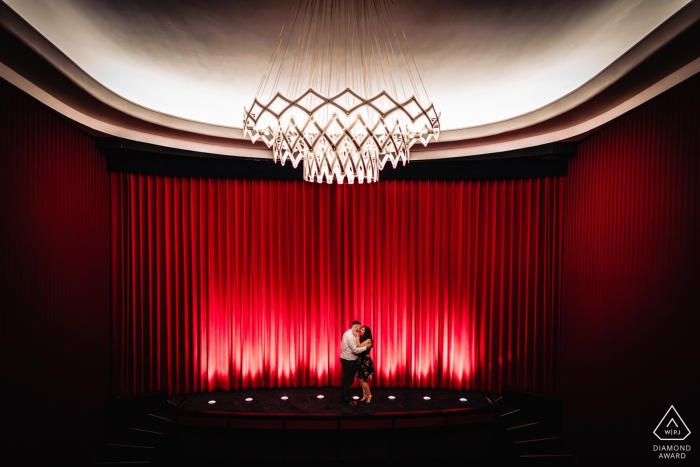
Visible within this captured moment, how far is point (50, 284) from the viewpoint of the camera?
383cm

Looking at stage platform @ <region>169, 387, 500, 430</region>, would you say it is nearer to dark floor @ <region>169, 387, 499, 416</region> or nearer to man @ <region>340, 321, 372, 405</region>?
dark floor @ <region>169, 387, 499, 416</region>

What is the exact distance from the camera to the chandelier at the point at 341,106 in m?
2.55

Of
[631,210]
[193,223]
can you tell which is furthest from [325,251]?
[631,210]

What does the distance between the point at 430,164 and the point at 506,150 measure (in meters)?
1.13

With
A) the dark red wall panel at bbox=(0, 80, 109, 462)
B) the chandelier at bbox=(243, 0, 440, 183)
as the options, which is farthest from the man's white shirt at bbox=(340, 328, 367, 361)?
the dark red wall panel at bbox=(0, 80, 109, 462)

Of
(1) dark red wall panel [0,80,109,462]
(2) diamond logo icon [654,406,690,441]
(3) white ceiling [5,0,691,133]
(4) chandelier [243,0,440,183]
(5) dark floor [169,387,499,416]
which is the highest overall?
(3) white ceiling [5,0,691,133]

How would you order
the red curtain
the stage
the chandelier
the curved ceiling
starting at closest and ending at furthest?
the chandelier < the curved ceiling < the stage < the red curtain

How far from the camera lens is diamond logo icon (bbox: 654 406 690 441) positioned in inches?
123

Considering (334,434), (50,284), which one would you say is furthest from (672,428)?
(50,284)

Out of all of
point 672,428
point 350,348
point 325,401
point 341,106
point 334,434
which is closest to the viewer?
point 341,106

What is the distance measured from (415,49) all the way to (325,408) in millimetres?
4766

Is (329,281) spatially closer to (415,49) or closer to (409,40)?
(415,49)

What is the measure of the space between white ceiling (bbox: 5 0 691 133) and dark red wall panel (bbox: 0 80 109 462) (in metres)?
0.86

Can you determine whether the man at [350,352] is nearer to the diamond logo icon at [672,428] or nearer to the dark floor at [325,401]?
the dark floor at [325,401]
